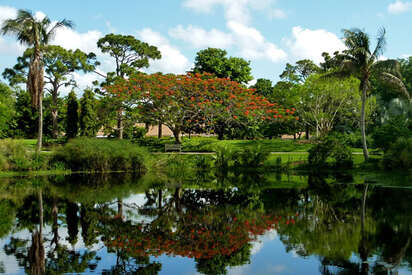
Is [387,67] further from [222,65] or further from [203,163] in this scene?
[222,65]

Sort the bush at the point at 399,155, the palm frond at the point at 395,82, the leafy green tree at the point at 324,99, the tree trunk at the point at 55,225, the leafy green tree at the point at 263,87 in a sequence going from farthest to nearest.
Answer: the leafy green tree at the point at 263,87 → the leafy green tree at the point at 324,99 → the palm frond at the point at 395,82 → the bush at the point at 399,155 → the tree trunk at the point at 55,225

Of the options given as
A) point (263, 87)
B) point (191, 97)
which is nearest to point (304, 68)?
point (263, 87)

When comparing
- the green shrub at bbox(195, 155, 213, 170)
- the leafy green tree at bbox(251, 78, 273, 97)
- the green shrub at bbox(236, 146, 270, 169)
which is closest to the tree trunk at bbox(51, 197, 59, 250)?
the green shrub at bbox(195, 155, 213, 170)

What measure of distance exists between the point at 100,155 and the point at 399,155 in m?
18.0

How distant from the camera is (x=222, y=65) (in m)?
47.8

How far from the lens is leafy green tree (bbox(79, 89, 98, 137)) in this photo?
38.6 meters

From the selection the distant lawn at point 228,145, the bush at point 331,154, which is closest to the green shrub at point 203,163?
the distant lawn at point 228,145

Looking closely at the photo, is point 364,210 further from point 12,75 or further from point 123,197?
point 12,75

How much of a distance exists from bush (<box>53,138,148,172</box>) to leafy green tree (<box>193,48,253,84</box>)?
71.6ft

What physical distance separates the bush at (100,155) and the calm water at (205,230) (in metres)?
6.51

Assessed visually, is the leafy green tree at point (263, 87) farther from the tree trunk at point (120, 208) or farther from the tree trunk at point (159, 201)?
the tree trunk at point (120, 208)

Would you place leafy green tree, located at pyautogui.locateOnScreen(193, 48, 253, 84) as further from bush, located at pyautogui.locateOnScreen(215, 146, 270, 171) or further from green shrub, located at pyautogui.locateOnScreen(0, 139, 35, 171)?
green shrub, located at pyautogui.locateOnScreen(0, 139, 35, 171)

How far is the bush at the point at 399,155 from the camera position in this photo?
2562 centimetres

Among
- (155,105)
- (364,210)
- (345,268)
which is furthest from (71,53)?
(345,268)
